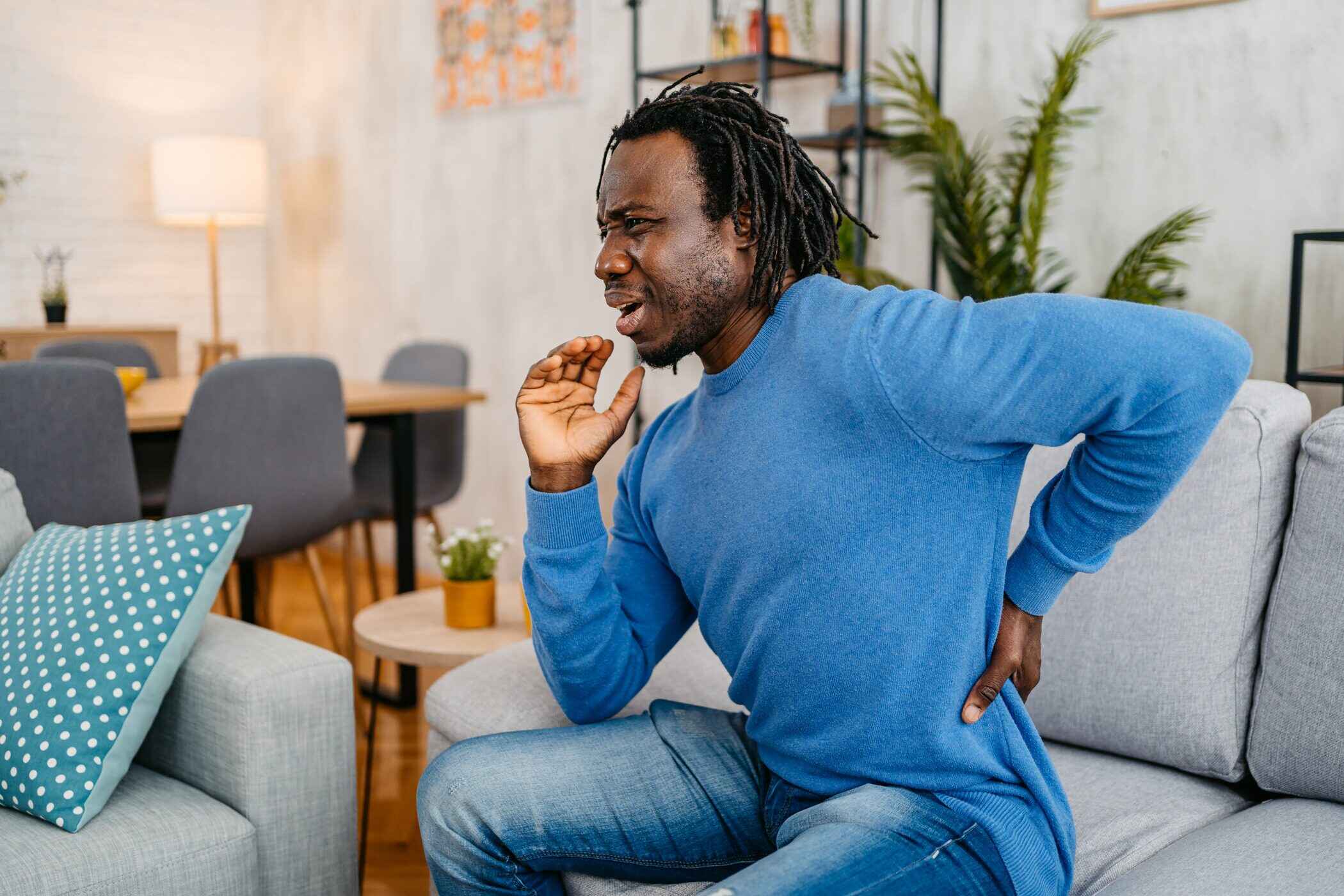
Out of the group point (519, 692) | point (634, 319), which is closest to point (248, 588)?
point (519, 692)

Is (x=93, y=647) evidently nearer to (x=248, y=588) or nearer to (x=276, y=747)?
(x=276, y=747)

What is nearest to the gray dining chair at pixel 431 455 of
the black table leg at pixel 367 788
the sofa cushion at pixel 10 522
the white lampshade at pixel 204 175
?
the black table leg at pixel 367 788

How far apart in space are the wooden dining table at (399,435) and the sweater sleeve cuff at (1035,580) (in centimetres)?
204

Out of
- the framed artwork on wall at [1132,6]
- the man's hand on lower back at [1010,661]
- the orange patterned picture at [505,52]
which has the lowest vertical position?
the man's hand on lower back at [1010,661]

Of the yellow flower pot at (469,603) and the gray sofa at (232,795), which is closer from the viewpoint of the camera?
the gray sofa at (232,795)

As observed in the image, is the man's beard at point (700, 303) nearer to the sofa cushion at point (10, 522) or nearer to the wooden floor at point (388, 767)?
the sofa cushion at point (10, 522)

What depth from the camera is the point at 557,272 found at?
3.99m

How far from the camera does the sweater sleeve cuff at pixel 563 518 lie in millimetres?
1239

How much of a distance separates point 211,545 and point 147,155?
3784 mm

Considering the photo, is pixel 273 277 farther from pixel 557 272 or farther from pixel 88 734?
pixel 88 734

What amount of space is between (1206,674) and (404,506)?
2.14m

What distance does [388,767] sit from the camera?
8.48 ft

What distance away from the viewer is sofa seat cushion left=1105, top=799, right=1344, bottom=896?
3.70 feet

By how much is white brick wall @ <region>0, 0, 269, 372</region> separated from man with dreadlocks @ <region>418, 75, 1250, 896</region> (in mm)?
3959
